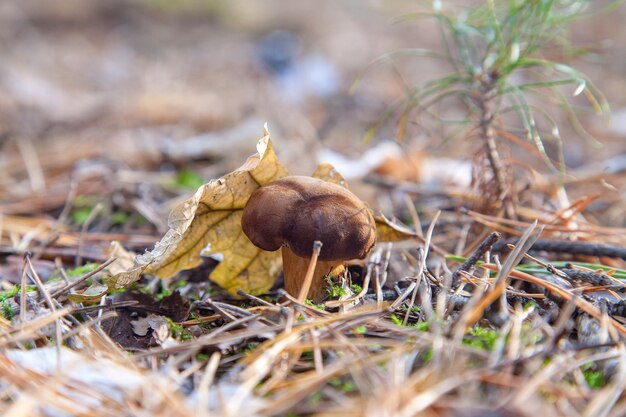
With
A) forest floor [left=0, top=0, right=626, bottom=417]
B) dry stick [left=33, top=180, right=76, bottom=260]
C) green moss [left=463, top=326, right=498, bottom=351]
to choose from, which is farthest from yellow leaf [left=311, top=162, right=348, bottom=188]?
dry stick [left=33, top=180, right=76, bottom=260]

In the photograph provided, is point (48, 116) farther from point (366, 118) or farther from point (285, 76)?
point (366, 118)

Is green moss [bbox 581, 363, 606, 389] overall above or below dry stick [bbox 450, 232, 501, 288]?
below

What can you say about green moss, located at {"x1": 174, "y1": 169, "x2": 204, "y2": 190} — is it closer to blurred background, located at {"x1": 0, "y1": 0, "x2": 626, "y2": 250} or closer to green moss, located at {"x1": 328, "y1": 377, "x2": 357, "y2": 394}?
blurred background, located at {"x1": 0, "y1": 0, "x2": 626, "y2": 250}

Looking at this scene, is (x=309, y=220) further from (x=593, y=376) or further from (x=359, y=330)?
(x=593, y=376)

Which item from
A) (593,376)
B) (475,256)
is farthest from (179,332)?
(593,376)

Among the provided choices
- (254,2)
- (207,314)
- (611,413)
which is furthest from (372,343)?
(254,2)
